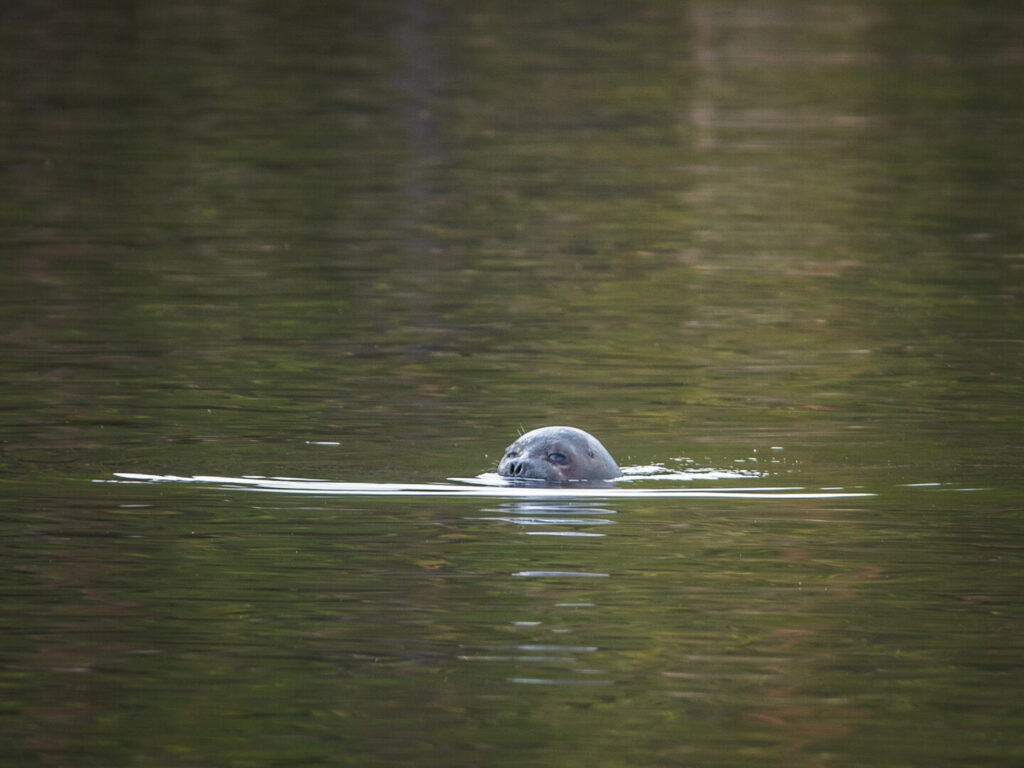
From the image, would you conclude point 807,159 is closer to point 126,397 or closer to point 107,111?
point 107,111

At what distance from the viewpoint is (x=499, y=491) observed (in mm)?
13852

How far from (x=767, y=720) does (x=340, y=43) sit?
49066 mm

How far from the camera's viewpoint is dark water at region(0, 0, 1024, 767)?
32.2ft

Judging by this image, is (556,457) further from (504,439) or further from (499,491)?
(504,439)

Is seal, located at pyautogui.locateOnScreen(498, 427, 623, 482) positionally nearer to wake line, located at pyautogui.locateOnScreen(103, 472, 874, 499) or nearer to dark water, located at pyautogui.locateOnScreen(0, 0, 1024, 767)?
wake line, located at pyautogui.locateOnScreen(103, 472, 874, 499)

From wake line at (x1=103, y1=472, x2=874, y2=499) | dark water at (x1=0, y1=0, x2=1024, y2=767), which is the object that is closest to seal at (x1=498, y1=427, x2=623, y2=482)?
wake line at (x1=103, y1=472, x2=874, y2=499)

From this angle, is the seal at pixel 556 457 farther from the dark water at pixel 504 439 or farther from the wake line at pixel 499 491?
the dark water at pixel 504 439

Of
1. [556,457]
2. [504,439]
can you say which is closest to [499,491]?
[556,457]

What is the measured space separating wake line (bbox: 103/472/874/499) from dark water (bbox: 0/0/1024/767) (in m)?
0.07

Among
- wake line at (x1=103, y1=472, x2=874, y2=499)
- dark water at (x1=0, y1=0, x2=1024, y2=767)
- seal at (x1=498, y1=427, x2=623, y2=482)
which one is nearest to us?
dark water at (x1=0, y1=0, x2=1024, y2=767)

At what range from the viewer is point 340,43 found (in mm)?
57469

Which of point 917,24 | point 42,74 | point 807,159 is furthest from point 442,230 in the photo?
point 917,24

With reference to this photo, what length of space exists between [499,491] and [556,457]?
462 mm

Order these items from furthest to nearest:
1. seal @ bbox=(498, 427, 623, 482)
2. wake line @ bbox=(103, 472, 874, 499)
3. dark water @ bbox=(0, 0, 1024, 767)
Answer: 1. seal @ bbox=(498, 427, 623, 482)
2. wake line @ bbox=(103, 472, 874, 499)
3. dark water @ bbox=(0, 0, 1024, 767)
